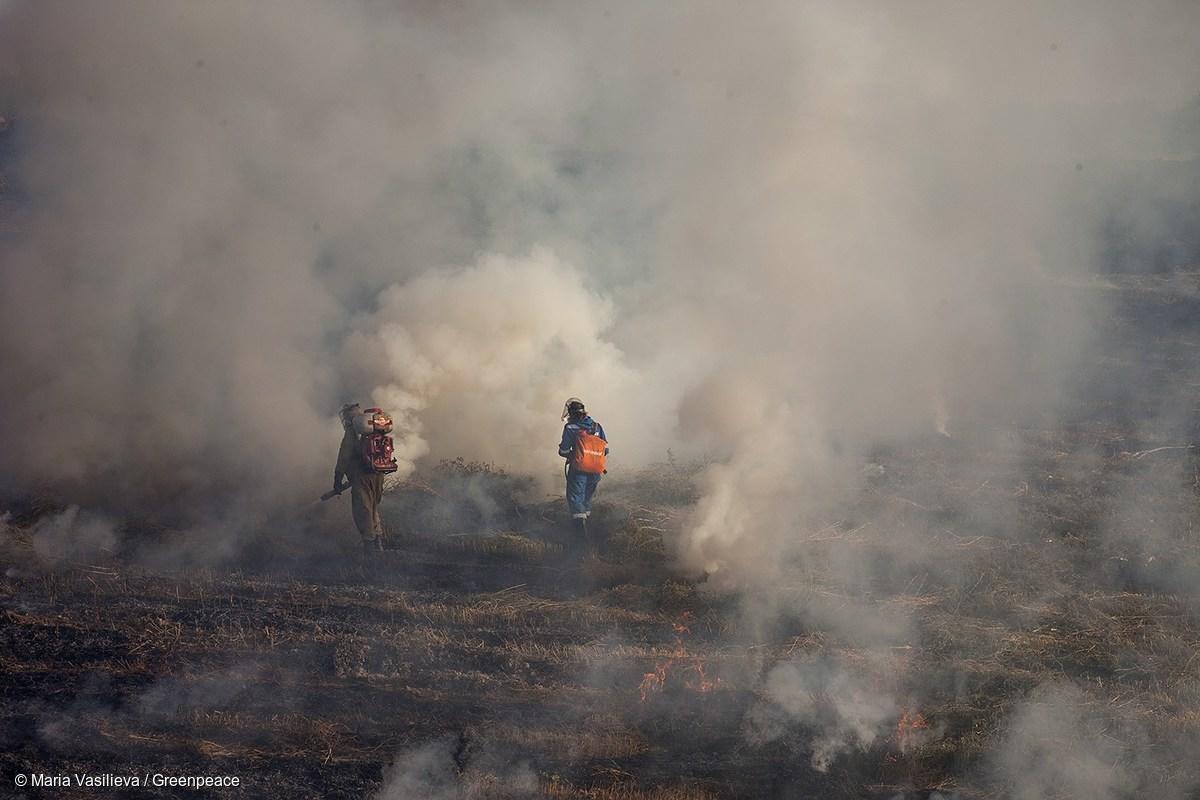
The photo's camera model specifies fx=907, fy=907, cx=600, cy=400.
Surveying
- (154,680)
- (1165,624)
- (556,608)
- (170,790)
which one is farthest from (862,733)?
(154,680)

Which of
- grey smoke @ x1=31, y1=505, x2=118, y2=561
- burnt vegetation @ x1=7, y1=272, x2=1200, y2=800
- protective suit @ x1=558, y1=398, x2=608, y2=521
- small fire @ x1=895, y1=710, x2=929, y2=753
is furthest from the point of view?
protective suit @ x1=558, y1=398, x2=608, y2=521

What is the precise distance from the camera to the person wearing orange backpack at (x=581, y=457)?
800cm

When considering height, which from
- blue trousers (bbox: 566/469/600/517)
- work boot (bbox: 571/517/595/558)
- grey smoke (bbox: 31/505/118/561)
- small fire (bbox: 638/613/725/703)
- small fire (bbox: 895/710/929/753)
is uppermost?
blue trousers (bbox: 566/469/600/517)

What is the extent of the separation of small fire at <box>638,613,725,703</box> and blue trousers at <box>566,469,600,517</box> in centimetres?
203

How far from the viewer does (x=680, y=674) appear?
5.97m

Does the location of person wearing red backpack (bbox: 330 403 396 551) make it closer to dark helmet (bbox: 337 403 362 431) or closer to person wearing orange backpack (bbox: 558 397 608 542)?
dark helmet (bbox: 337 403 362 431)

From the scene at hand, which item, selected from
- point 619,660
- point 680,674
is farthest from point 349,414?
point 680,674

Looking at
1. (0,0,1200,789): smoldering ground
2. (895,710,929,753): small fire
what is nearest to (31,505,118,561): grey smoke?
(0,0,1200,789): smoldering ground

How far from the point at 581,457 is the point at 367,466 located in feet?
6.04

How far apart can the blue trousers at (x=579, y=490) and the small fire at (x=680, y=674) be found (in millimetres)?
2029

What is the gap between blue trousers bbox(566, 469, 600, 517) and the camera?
26.5 ft

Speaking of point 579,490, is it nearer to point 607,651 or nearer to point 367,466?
point 367,466

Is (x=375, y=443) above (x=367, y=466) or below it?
above

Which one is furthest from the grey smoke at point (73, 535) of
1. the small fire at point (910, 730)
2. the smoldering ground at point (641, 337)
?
Result: the small fire at point (910, 730)
